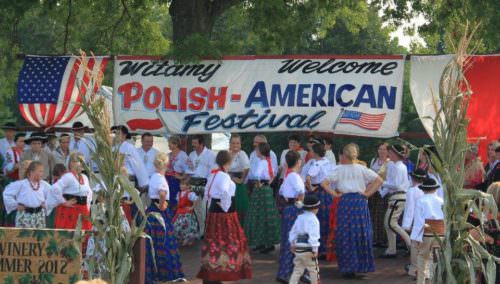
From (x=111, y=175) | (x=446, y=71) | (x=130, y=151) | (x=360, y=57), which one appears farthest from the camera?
(x=360, y=57)

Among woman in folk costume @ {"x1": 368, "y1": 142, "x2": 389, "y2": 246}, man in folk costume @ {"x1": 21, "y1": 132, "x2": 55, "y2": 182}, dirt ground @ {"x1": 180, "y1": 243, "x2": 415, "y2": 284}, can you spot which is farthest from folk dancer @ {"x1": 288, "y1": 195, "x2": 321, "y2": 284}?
man in folk costume @ {"x1": 21, "y1": 132, "x2": 55, "y2": 182}

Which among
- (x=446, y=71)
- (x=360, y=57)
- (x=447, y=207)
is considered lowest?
(x=447, y=207)

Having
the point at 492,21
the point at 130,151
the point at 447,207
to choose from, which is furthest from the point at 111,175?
the point at 492,21

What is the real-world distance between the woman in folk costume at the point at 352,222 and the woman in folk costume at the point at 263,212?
6.61 feet

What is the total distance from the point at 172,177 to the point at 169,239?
3.28 m

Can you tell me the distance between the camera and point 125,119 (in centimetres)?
1672

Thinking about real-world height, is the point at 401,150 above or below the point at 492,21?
below

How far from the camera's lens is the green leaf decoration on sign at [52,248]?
8.61 m

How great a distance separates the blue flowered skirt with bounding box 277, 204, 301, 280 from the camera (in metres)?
13.1

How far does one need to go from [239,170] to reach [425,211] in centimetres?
486

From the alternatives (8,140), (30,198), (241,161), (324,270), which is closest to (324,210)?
(324,270)

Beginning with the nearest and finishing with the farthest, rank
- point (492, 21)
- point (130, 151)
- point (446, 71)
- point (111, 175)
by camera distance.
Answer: point (446, 71) < point (111, 175) < point (130, 151) < point (492, 21)

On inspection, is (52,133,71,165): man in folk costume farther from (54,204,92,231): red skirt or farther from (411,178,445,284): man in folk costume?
(411,178,445,284): man in folk costume

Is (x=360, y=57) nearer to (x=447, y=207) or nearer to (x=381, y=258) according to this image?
(x=381, y=258)
